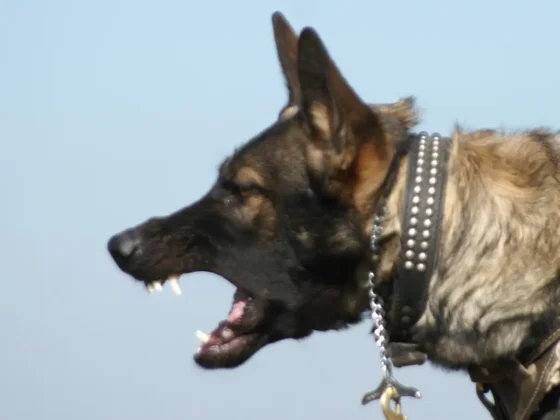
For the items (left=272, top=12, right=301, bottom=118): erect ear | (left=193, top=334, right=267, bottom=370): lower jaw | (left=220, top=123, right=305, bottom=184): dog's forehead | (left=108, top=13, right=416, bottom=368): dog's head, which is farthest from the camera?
(left=272, top=12, right=301, bottom=118): erect ear

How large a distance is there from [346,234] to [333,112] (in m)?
0.51

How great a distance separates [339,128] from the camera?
4.68 metres

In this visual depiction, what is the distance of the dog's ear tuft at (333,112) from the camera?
4.47 meters

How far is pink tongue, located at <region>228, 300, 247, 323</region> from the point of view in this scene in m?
5.11

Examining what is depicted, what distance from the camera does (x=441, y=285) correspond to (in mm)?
4574

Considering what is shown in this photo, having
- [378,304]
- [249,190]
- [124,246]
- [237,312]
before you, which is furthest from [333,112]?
[124,246]

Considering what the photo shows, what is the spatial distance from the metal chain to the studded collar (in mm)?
45

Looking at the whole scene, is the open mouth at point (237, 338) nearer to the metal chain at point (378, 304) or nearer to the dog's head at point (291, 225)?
the dog's head at point (291, 225)

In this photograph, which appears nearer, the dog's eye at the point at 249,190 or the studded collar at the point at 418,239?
the studded collar at the point at 418,239

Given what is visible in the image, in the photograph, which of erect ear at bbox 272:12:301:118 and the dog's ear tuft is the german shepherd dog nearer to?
the dog's ear tuft

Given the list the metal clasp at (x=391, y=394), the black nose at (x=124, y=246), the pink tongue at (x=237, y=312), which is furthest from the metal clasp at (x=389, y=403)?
the black nose at (x=124, y=246)

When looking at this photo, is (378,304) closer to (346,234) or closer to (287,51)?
(346,234)

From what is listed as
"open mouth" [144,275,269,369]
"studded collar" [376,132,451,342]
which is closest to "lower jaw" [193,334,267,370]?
"open mouth" [144,275,269,369]

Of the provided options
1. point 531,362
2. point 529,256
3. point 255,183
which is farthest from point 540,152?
point 255,183
